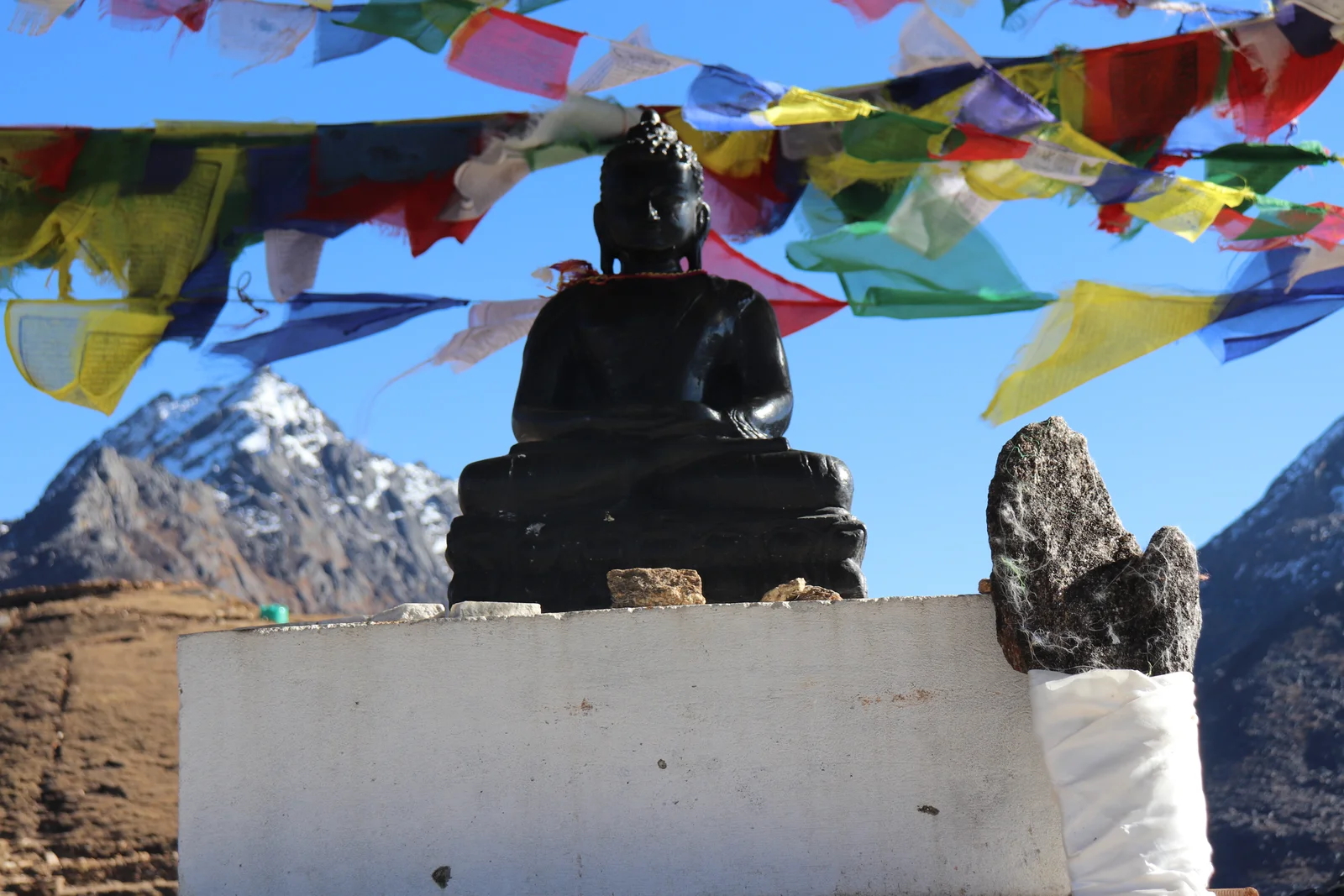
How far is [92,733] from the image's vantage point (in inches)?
720

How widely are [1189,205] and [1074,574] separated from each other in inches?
112

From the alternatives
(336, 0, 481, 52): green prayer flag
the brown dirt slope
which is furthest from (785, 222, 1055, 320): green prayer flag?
the brown dirt slope

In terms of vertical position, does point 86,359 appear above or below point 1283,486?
below

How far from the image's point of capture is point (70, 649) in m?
19.6

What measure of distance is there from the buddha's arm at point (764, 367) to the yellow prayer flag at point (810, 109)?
631 mm

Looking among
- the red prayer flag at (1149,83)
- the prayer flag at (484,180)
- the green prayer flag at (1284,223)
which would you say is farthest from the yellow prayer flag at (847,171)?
the green prayer flag at (1284,223)

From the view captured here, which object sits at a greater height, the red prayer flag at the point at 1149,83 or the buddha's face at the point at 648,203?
the red prayer flag at the point at 1149,83

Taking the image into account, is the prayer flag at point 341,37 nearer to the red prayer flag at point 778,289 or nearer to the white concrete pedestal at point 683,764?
the red prayer flag at point 778,289

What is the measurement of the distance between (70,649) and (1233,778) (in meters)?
14.4

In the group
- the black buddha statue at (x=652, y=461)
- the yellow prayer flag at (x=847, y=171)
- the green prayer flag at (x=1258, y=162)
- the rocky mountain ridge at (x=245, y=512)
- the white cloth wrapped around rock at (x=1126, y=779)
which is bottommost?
the white cloth wrapped around rock at (x=1126, y=779)

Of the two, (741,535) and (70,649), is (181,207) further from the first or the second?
(70,649)

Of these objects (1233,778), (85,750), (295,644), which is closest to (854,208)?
(295,644)

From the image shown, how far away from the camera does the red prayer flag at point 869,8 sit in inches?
190

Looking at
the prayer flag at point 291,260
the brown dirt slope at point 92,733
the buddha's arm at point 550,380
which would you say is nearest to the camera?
the buddha's arm at point 550,380
